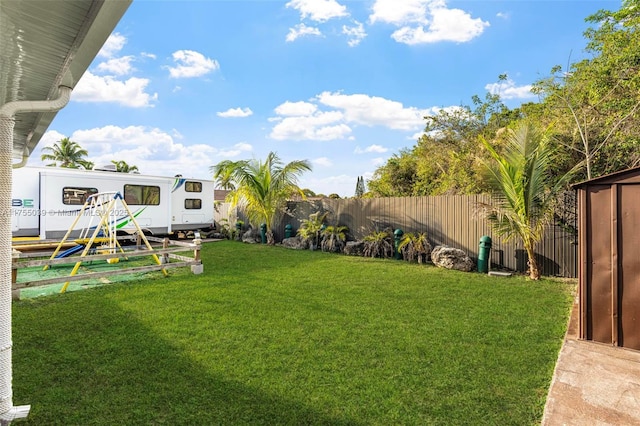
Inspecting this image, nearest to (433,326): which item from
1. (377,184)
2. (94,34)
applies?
(94,34)

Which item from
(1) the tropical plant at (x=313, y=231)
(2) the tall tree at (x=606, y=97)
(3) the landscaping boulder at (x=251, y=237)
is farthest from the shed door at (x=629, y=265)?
(3) the landscaping boulder at (x=251, y=237)

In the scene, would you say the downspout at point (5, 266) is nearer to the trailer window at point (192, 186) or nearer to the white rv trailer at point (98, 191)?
the white rv trailer at point (98, 191)

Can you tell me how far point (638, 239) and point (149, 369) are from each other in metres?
5.02

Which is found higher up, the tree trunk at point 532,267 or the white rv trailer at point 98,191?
the white rv trailer at point 98,191

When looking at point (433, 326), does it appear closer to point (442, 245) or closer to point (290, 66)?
point (442, 245)

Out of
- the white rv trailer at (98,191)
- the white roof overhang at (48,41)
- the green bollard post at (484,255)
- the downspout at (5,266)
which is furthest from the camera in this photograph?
the white rv trailer at (98,191)

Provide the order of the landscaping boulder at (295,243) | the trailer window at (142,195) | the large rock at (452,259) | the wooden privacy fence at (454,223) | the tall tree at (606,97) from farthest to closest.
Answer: the landscaping boulder at (295,243) → the trailer window at (142,195) → the large rock at (452,259) → the wooden privacy fence at (454,223) → the tall tree at (606,97)

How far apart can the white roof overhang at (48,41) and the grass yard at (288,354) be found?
233 cm

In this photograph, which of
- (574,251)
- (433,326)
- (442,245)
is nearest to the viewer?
(433,326)

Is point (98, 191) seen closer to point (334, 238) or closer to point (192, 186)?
point (192, 186)

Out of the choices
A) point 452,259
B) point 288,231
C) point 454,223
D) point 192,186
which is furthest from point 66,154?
point 452,259

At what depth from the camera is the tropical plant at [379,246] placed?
393 inches

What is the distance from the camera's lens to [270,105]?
1341 centimetres

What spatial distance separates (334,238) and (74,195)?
27.9ft
